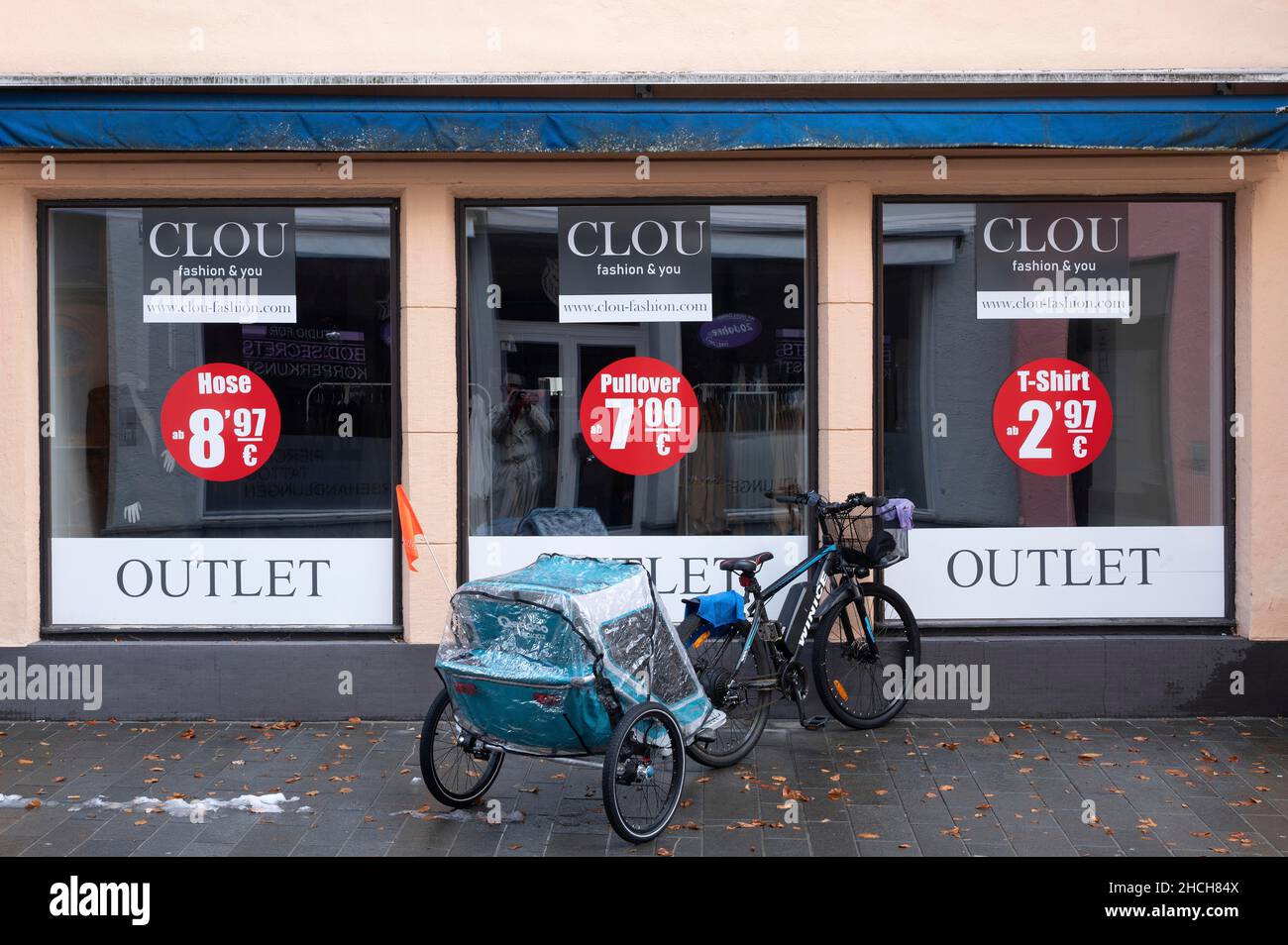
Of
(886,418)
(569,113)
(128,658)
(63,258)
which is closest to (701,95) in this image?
(569,113)

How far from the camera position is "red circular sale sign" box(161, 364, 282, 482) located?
841cm

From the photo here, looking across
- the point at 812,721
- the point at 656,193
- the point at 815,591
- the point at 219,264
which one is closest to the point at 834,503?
the point at 815,591

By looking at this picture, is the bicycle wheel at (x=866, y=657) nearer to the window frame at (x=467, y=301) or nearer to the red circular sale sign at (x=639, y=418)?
the window frame at (x=467, y=301)

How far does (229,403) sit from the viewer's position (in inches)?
332

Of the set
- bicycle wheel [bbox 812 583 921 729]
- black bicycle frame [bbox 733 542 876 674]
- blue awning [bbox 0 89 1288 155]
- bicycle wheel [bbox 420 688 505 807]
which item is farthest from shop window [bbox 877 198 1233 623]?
bicycle wheel [bbox 420 688 505 807]

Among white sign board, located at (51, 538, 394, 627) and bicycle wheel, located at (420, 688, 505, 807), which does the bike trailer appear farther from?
white sign board, located at (51, 538, 394, 627)

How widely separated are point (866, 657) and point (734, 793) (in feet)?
5.11

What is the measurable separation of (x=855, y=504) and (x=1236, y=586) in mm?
2562

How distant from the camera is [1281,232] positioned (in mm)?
8094

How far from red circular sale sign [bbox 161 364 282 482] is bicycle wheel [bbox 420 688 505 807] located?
281cm

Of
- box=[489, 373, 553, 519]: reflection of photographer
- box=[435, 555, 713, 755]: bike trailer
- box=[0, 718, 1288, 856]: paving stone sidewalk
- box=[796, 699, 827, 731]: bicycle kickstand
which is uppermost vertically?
box=[489, 373, 553, 519]: reflection of photographer

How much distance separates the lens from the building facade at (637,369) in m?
8.09

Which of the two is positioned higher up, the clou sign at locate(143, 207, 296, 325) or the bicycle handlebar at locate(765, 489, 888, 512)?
the clou sign at locate(143, 207, 296, 325)

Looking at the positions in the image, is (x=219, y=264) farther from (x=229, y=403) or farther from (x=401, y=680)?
(x=401, y=680)
